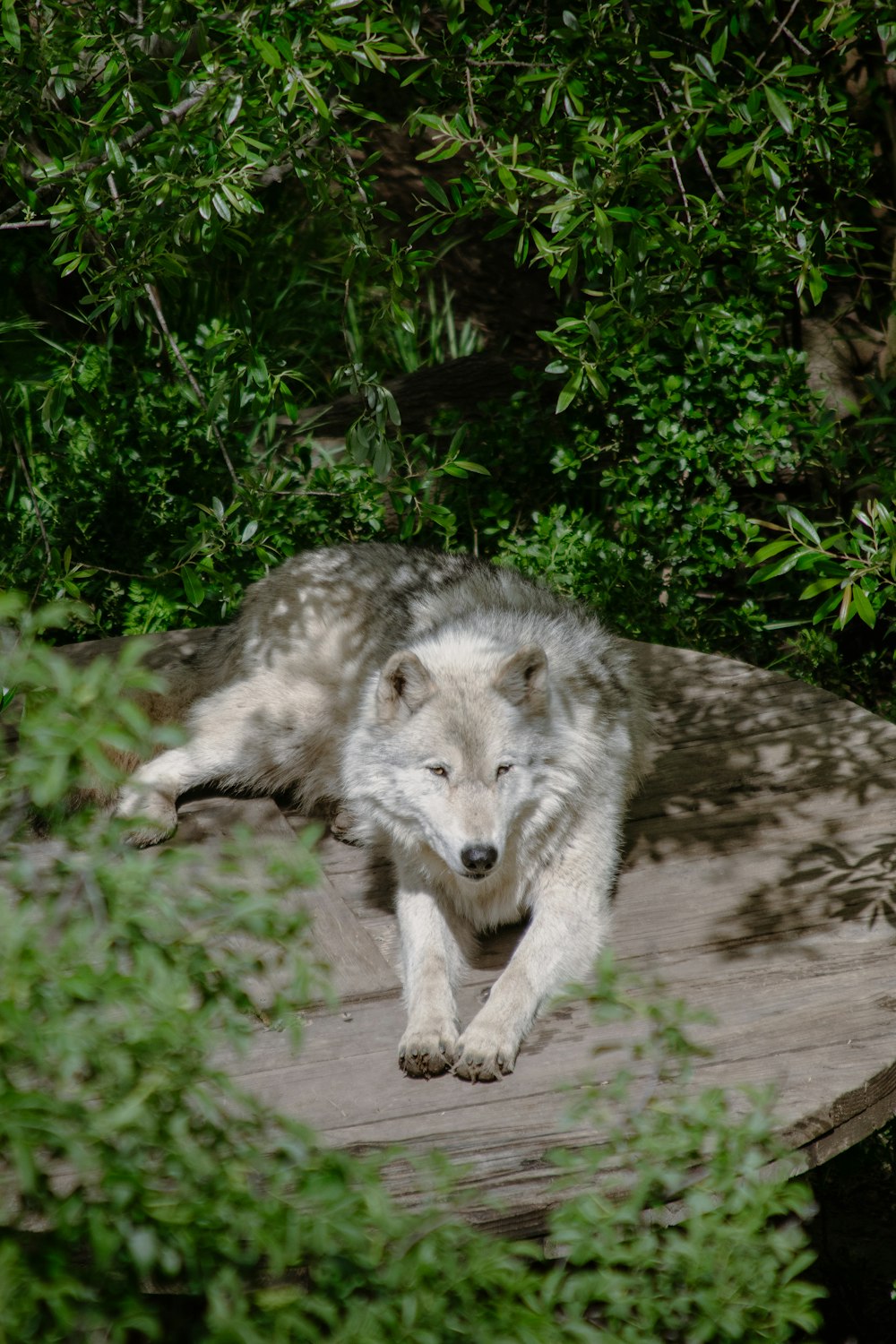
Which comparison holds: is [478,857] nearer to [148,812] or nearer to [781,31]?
[148,812]

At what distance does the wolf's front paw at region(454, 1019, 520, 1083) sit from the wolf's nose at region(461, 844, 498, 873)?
0.43 metres

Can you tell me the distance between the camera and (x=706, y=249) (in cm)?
463

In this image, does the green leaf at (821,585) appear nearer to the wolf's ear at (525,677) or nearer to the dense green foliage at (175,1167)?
the wolf's ear at (525,677)

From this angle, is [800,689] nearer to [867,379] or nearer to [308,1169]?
[867,379]

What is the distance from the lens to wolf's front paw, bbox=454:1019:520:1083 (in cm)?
301

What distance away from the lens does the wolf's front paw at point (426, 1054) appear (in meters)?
3.04

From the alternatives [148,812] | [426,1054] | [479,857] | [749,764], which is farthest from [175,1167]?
[749,764]

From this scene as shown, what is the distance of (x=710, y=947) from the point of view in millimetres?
3471

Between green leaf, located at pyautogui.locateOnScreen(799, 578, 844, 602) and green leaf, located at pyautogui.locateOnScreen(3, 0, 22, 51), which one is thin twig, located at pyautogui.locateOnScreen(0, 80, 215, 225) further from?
green leaf, located at pyautogui.locateOnScreen(799, 578, 844, 602)

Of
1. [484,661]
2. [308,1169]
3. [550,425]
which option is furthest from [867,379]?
[308,1169]

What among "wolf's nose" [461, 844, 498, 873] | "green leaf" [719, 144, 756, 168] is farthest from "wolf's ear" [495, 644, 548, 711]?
"green leaf" [719, 144, 756, 168]

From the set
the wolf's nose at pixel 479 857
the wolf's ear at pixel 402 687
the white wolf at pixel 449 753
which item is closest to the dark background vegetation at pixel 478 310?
the white wolf at pixel 449 753

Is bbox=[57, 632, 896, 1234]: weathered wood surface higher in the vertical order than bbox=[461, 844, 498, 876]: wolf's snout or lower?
lower

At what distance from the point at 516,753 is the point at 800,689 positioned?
1641mm
